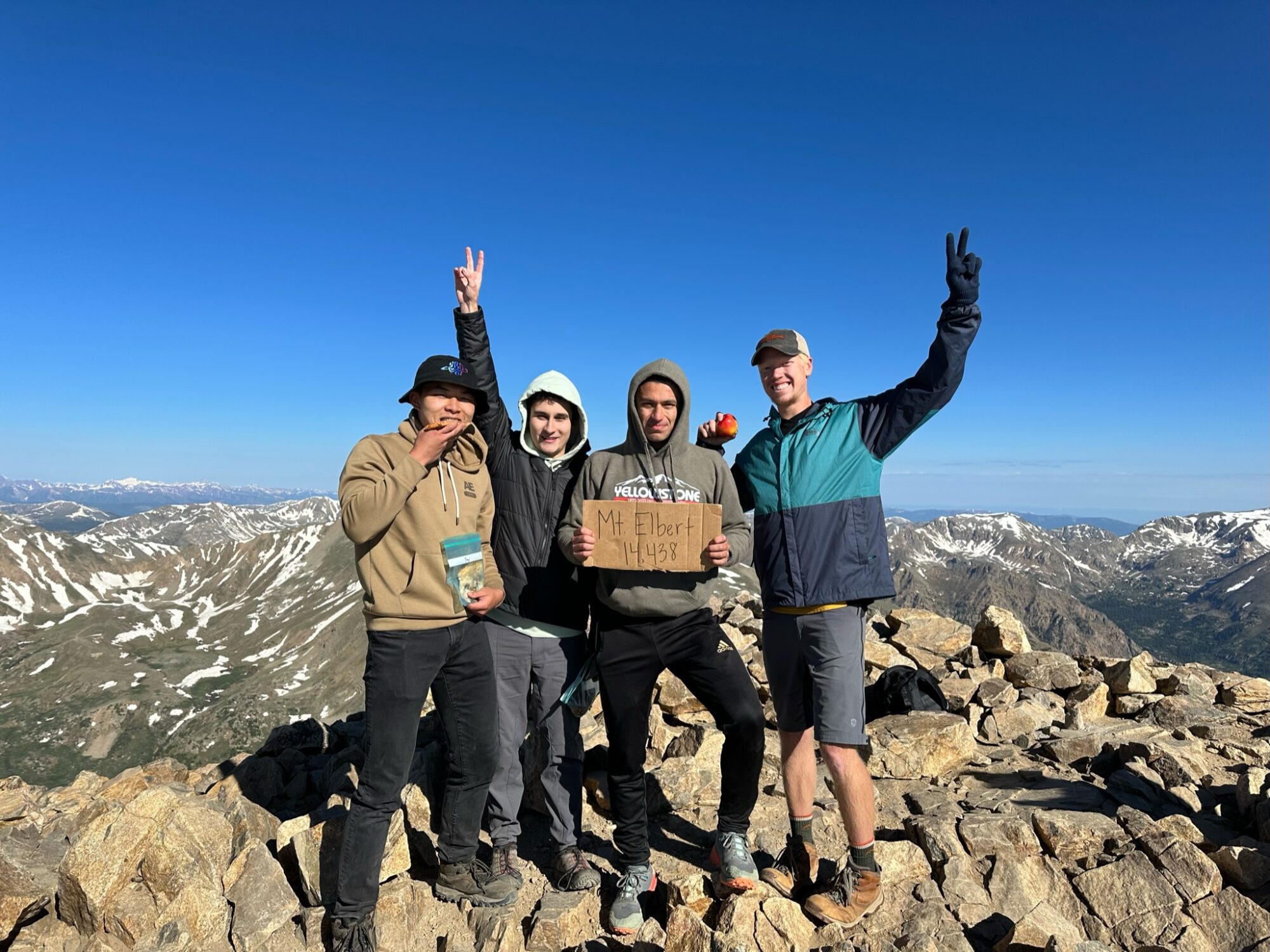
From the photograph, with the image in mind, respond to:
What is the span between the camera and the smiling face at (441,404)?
6734 mm

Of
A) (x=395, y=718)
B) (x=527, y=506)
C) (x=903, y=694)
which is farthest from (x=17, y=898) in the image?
(x=903, y=694)

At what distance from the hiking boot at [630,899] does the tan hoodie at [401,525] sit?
3.25 m

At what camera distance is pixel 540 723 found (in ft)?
24.5

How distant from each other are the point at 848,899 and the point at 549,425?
5.74 m

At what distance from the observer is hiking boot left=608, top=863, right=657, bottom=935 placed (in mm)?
6535

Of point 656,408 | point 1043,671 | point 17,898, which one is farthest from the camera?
point 1043,671

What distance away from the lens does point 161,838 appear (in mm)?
7477

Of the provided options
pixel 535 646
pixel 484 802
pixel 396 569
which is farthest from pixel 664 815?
pixel 396 569

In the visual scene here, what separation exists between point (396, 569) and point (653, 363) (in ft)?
11.0

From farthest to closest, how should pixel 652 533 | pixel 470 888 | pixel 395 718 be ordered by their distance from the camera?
pixel 470 888 < pixel 652 533 < pixel 395 718

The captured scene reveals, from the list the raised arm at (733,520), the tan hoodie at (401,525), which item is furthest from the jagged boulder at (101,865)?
the raised arm at (733,520)

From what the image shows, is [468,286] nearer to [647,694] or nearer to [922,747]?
[647,694]

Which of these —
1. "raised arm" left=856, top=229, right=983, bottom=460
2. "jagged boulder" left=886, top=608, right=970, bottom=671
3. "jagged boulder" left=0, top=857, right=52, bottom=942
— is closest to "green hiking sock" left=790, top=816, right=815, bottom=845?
"raised arm" left=856, top=229, right=983, bottom=460

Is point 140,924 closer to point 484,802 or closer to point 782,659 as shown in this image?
point 484,802
